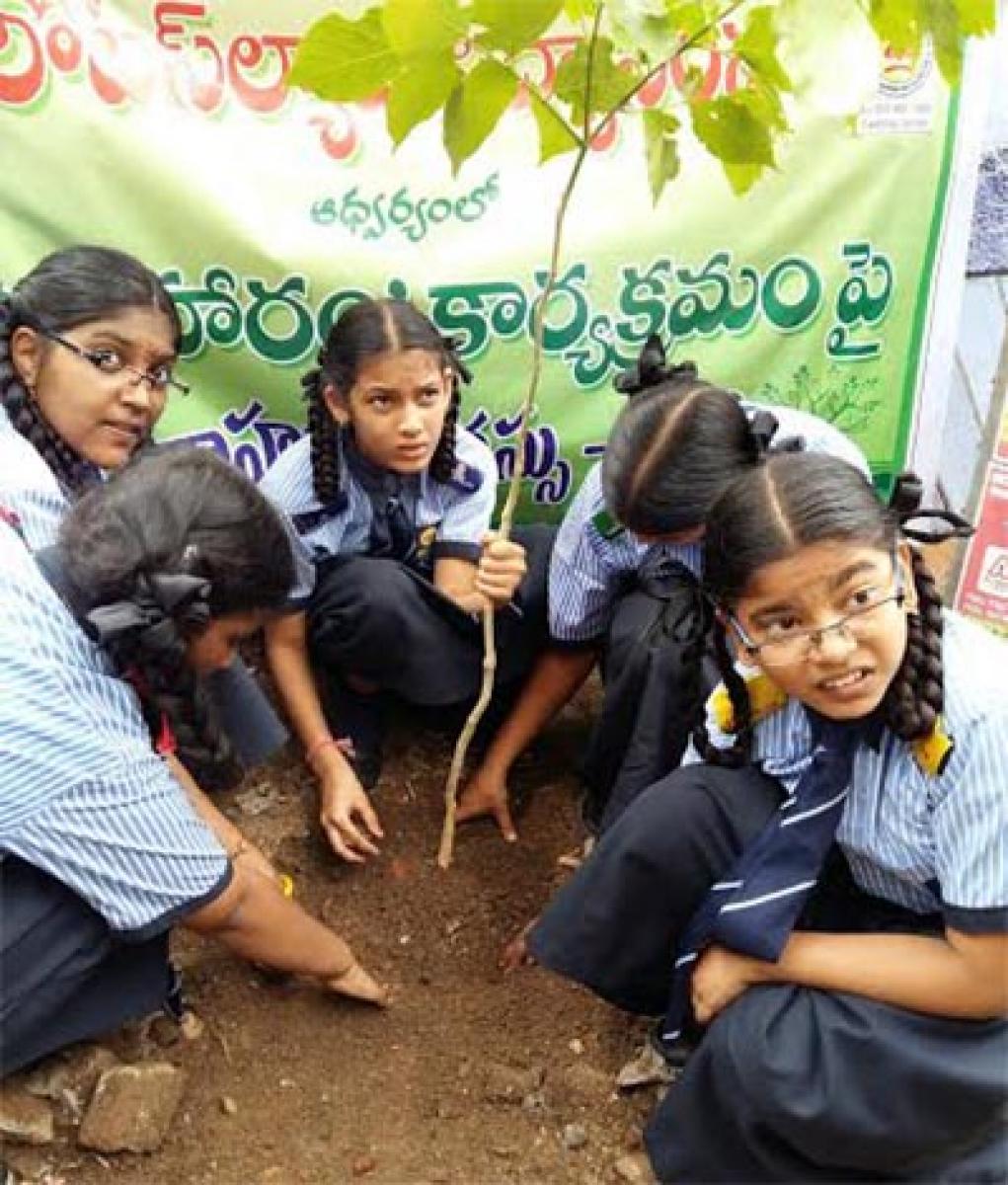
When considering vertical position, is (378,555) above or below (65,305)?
below

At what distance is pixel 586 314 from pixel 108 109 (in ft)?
3.29

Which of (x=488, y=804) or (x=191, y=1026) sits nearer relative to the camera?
(x=191, y=1026)

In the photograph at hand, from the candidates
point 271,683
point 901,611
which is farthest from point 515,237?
point 901,611

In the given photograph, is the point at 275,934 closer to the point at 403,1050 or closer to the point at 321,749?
the point at 403,1050

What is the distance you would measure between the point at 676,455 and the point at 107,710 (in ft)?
2.91

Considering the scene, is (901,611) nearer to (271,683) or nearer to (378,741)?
(378,741)

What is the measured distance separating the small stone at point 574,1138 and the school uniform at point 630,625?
0.50m

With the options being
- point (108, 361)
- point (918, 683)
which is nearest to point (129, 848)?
point (108, 361)

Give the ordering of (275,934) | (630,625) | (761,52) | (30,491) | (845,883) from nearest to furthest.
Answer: (761,52) < (845,883) < (275,934) < (30,491) < (630,625)

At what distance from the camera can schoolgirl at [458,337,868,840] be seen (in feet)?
6.29

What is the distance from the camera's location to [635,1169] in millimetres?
1670

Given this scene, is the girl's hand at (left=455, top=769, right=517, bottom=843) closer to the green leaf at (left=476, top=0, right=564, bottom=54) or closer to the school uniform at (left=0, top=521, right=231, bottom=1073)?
the school uniform at (left=0, top=521, right=231, bottom=1073)

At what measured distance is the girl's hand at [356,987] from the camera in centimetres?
189

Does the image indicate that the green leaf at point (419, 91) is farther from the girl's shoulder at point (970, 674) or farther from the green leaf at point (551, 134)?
the girl's shoulder at point (970, 674)
